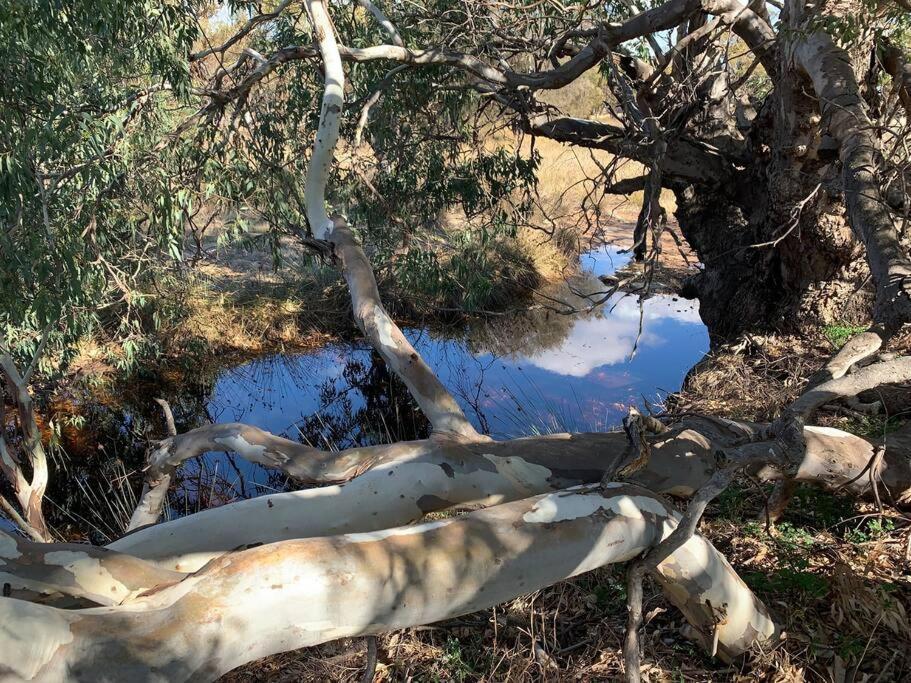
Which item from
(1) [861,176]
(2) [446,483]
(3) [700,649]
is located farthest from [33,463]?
(1) [861,176]

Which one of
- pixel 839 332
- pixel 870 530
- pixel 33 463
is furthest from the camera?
pixel 839 332

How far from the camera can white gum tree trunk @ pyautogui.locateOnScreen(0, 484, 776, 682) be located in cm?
119

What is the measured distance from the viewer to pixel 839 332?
192 inches

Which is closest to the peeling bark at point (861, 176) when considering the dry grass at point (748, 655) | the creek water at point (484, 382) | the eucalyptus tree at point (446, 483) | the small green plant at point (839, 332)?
the eucalyptus tree at point (446, 483)

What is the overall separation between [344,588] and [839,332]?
14.6 feet

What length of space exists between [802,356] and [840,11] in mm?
2264

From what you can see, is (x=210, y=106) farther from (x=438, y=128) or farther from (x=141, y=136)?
(x=438, y=128)

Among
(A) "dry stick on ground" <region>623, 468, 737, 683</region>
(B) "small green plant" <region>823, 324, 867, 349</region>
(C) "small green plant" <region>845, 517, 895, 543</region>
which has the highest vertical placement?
(A) "dry stick on ground" <region>623, 468, 737, 683</region>

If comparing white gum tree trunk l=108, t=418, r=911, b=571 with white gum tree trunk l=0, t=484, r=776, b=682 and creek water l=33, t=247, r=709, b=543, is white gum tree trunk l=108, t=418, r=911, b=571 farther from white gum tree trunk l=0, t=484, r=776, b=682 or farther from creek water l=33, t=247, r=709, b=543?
creek water l=33, t=247, r=709, b=543

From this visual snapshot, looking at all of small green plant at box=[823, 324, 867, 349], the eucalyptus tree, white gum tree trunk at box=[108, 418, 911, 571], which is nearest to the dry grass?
the eucalyptus tree

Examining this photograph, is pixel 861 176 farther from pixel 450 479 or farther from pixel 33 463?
pixel 33 463

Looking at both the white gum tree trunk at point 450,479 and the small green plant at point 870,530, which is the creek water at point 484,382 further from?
the white gum tree trunk at point 450,479

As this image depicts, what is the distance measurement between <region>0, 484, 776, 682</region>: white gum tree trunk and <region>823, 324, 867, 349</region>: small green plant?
3.46m

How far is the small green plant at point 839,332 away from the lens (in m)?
4.82
